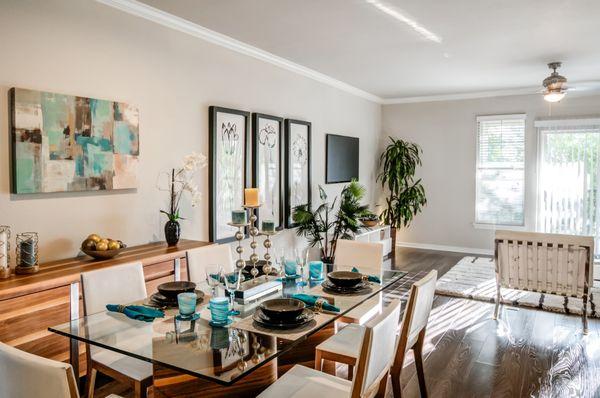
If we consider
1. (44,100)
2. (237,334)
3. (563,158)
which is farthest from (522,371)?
(563,158)

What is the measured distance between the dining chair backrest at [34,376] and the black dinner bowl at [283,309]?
2.79 feet

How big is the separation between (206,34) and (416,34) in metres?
1.89

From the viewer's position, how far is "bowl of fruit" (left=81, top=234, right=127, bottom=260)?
119 inches

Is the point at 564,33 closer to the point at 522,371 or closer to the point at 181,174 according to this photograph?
the point at 522,371

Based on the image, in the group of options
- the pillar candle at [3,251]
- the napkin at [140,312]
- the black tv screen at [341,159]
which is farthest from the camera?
the black tv screen at [341,159]

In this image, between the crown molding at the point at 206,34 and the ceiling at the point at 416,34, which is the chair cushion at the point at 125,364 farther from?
the ceiling at the point at 416,34

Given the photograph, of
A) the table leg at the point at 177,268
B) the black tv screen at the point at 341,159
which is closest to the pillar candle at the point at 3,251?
the table leg at the point at 177,268

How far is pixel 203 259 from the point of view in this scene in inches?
122

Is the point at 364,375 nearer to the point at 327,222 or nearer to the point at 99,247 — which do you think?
the point at 99,247

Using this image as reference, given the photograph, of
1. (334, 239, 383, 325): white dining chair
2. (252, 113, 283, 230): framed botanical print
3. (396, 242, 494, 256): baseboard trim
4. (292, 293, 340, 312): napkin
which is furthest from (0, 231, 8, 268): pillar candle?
(396, 242, 494, 256): baseboard trim

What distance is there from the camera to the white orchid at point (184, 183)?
371cm

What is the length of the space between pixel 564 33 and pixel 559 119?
3129mm

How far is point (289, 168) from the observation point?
5.47 m

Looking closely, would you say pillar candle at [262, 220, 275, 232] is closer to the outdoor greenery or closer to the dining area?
the dining area
